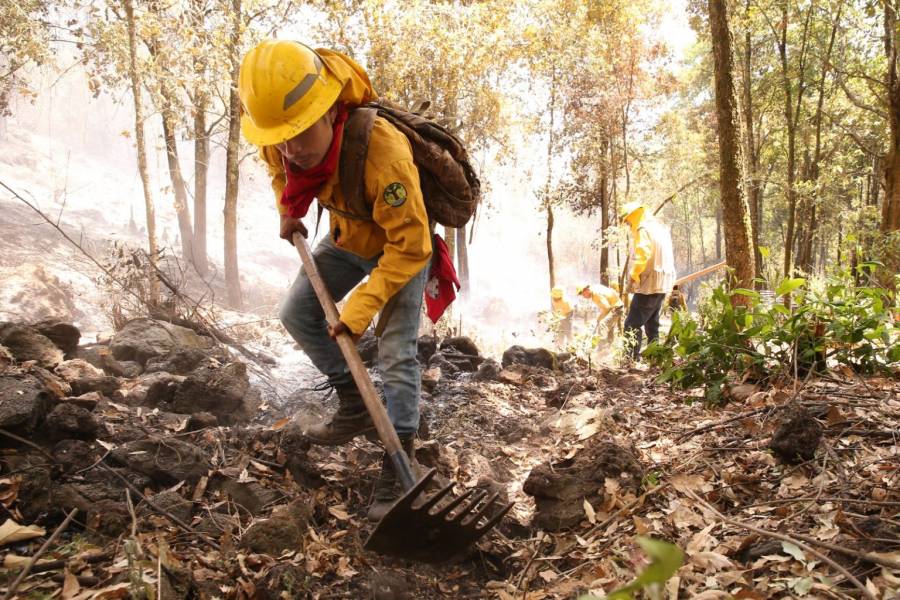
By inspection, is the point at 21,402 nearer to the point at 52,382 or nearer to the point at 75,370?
the point at 52,382

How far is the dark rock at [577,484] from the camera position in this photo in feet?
9.20

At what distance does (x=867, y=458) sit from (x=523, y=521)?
1594mm

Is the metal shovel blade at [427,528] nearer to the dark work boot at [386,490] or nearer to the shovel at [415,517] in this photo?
the shovel at [415,517]

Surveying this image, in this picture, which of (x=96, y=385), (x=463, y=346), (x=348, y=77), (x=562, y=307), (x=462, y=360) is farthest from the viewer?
(x=562, y=307)

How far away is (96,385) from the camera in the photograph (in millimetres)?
3773

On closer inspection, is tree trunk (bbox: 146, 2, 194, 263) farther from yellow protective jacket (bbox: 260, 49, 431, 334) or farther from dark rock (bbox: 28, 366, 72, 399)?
yellow protective jacket (bbox: 260, 49, 431, 334)

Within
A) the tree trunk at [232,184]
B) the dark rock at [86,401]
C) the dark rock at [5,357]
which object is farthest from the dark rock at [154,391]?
the tree trunk at [232,184]

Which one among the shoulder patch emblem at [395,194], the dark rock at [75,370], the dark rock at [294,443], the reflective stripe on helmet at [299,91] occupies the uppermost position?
the reflective stripe on helmet at [299,91]

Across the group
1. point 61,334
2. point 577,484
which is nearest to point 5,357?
point 61,334

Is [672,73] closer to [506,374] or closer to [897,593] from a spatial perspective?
[506,374]

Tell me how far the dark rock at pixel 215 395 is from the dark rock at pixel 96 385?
1.35 ft

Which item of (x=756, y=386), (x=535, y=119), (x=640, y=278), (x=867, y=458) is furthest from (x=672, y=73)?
(x=867, y=458)

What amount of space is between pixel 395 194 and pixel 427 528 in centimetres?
145

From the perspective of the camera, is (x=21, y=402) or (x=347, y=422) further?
(x=347, y=422)
